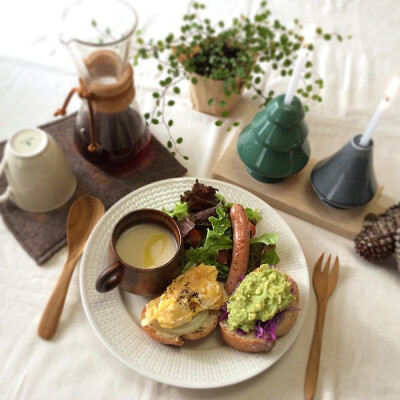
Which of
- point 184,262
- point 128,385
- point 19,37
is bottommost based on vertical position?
point 128,385

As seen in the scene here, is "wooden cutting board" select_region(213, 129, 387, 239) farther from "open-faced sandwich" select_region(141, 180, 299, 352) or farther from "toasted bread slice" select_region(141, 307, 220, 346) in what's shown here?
"toasted bread slice" select_region(141, 307, 220, 346)

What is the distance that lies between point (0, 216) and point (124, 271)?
36 cm

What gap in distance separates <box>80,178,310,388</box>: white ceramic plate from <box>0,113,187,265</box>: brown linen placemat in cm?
10

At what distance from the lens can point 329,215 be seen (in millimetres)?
946

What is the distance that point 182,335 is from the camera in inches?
29.1

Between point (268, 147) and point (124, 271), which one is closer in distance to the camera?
point (124, 271)

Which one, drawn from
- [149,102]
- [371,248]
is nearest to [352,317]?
[371,248]

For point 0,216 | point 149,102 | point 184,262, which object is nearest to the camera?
point 184,262

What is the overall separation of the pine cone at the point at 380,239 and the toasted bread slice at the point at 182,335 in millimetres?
352

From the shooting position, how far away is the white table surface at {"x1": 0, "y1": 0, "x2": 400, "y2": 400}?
756 mm

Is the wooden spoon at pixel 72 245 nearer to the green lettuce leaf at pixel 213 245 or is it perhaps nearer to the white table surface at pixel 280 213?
the white table surface at pixel 280 213

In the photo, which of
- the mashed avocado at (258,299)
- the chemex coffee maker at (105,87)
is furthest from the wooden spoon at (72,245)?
the mashed avocado at (258,299)

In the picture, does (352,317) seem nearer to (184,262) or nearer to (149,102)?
(184,262)

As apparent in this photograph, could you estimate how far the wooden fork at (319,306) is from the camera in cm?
75
